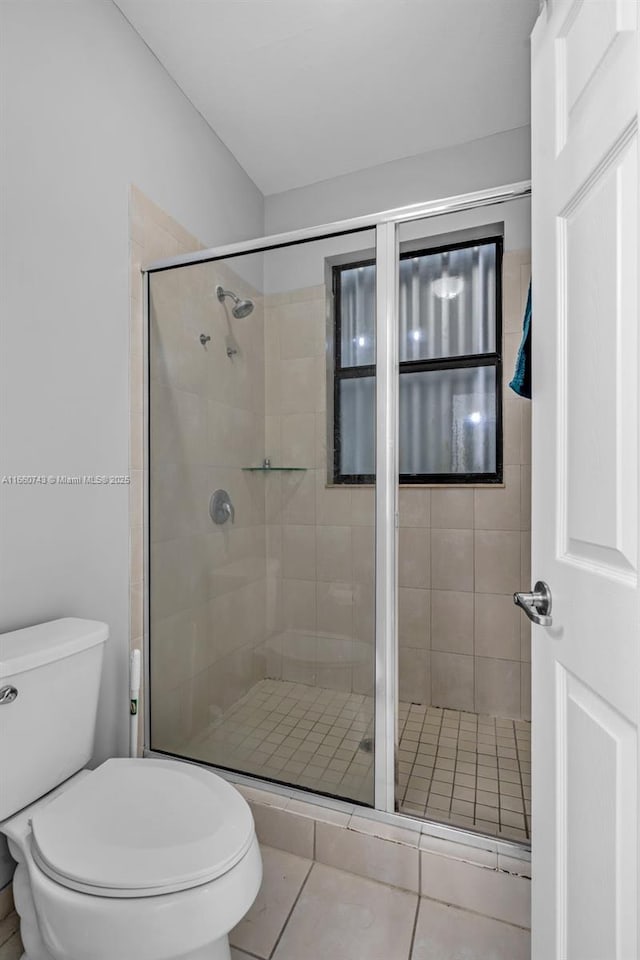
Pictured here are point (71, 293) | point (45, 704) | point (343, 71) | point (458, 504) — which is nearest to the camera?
point (45, 704)

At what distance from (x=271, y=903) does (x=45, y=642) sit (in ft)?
2.88

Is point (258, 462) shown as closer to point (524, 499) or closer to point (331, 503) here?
point (331, 503)

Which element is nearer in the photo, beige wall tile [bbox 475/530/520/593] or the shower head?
the shower head

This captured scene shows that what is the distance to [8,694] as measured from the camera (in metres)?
1.03

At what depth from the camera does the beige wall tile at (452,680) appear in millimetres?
2141

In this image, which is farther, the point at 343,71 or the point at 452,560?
the point at 452,560

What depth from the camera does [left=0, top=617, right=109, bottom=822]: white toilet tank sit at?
41.2 inches

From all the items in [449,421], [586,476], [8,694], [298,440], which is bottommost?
[8,694]

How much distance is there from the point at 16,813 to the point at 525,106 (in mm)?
2788

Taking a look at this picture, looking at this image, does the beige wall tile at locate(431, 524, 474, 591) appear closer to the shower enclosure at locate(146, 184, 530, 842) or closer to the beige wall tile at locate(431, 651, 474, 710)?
the shower enclosure at locate(146, 184, 530, 842)

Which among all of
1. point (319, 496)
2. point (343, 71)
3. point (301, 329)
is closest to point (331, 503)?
point (319, 496)

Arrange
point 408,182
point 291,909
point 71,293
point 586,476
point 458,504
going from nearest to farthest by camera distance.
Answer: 1. point 586,476
2. point 291,909
3. point 71,293
4. point 458,504
5. point 408,182

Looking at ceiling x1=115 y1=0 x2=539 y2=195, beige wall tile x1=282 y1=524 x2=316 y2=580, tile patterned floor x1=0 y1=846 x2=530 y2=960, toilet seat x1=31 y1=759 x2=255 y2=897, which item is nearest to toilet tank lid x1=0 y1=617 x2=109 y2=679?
toilet seat x1=31 y1=759 x2=255 y2=897

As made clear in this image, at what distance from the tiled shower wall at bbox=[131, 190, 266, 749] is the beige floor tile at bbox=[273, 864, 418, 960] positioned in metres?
0.59
